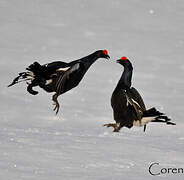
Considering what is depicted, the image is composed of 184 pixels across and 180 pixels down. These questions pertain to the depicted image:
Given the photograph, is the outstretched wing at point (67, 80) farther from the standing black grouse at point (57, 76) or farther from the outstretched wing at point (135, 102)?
the outstretched wing at point (135, 102)

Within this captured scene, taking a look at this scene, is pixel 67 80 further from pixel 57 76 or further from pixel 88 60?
pixel 88 60

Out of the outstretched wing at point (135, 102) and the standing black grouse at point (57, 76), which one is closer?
the outstretched wing at point (135, 102)

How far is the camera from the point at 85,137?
274 inches

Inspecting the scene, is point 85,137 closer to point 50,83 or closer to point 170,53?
point 50,83

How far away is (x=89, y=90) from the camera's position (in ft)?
40.4

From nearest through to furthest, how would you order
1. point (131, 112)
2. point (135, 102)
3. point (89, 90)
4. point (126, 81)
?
point (131, 112)
point (135, 102)
point (126, 81)
point (89, 90)

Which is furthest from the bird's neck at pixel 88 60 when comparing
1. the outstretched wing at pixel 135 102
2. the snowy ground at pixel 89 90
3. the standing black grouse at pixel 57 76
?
the snowy ground at pixel 89 90

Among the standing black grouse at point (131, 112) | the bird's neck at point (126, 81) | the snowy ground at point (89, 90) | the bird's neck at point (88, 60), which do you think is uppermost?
the bird's neck at point (88, 60)

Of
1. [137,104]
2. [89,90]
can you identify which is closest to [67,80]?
[137,104]

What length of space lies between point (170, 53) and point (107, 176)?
12.6m

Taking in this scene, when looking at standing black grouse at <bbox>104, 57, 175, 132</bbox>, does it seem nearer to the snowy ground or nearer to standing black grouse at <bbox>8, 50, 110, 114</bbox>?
the snowy ground

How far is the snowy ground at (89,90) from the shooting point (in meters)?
5.58

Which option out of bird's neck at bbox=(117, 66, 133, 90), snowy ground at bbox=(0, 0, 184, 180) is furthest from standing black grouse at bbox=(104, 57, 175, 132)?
snowy ground at bbox=(0, 0, 184, 180)

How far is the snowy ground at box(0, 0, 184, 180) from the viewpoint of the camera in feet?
18.3
